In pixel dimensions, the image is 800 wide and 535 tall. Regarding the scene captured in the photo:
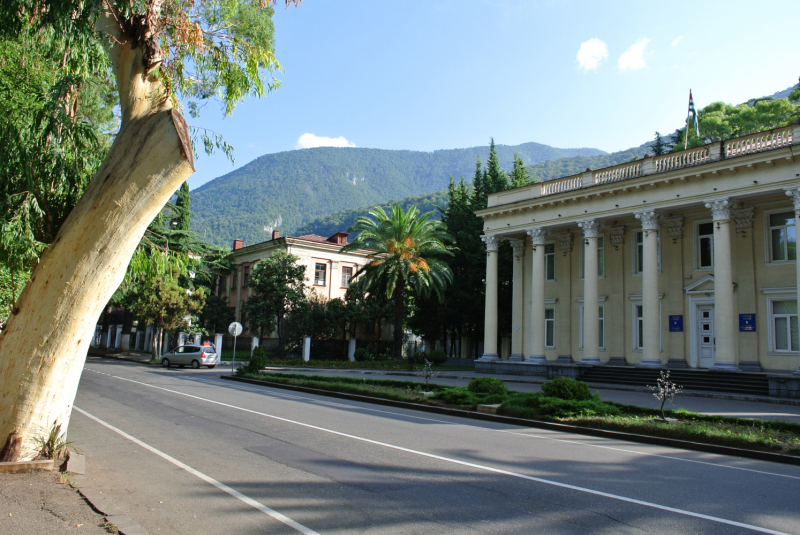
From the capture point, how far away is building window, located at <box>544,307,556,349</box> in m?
32.6

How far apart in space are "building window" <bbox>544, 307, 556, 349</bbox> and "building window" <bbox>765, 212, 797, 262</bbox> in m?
11.5

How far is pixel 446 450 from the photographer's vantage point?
29.7 feet

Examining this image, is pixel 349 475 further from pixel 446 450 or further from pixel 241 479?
pixel 446 450

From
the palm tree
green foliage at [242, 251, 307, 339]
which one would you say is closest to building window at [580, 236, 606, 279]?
the palm tree

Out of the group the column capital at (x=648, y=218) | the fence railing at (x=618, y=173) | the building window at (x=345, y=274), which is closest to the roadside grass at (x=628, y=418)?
the column capital at (x=648, y=218)

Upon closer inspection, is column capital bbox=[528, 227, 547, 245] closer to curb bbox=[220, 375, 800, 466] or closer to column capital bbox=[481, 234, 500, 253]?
column capital bbox=[481, 234, 500, 253]

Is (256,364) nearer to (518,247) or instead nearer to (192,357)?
(192,357)

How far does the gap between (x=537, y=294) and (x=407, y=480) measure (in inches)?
1007

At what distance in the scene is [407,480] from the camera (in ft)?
22.7

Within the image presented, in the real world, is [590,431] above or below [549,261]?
below

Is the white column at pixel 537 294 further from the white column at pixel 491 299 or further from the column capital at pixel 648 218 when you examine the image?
the column capital at pixel 648 218

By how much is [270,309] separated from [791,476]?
37.8 m

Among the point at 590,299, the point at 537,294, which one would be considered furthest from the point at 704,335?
the point at 537,294

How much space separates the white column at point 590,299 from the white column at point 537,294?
2642 mm
